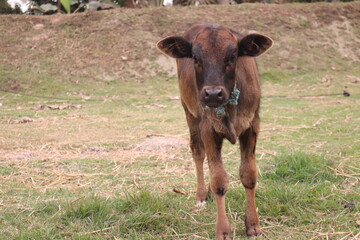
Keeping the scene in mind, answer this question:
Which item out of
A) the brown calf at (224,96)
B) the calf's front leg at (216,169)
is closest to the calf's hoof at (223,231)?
the brown calf at (224,96)

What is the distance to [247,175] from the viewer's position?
4.22 m

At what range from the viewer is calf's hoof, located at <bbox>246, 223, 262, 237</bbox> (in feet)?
12.9

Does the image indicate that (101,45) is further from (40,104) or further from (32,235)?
(32,235)

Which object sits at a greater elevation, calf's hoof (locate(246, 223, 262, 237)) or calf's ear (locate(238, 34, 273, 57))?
calf's ear (locate(238, 34, 273, 57))

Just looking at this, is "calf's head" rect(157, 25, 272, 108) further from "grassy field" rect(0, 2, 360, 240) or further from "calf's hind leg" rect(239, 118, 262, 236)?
"grassy field" rect(0, 2, 360, 240)

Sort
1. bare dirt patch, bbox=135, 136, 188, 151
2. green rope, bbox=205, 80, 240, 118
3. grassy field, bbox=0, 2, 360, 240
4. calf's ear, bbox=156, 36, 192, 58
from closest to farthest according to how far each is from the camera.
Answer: green rope, bbox=205, 80, 240, 118 < calf's ear, bbox=156, 36, 192, 58 < grassy field, bbox=0, 2, 360, 240 < bare dirt patch, bbox=135, 136, 188, 151

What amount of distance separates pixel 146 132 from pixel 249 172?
5.37m

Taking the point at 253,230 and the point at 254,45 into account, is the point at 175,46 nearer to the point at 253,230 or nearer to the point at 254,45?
the point at 254,45

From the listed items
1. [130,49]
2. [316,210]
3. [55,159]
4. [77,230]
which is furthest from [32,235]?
[130,49]

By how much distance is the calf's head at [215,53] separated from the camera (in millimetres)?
3596

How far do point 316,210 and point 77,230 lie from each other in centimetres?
230

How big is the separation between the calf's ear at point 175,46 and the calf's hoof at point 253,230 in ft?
5.52

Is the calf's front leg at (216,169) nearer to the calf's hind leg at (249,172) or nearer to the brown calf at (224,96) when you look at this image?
the brown calf at (224,96)

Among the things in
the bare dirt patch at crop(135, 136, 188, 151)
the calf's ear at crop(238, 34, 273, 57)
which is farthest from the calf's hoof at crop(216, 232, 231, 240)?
the bare dirt patch at crop(135, 136, 188, 151)
